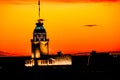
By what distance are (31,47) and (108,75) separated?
11008mm

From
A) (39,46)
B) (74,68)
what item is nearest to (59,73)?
(39,46)

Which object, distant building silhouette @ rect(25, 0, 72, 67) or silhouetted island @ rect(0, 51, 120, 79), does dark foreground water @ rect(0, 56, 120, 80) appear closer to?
silhouetted island @ rect(0, 51, 120, 79)

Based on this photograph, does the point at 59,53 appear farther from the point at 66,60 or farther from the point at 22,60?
the point at 22,60

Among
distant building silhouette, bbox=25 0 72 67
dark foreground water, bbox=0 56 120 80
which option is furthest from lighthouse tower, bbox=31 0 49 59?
dark foreground water, bbox=0 56 120 80

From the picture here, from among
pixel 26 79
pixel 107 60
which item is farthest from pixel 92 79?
pixel 107 60

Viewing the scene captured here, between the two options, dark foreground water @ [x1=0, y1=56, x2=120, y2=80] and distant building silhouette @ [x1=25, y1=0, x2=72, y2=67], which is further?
distant building silhouette @ [x1=25, y1=0, x2=72, y2=67]

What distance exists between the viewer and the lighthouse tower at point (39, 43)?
5731cm

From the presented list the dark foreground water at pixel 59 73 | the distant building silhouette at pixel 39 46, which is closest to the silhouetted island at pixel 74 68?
the dark foreground water at pixel 59 73

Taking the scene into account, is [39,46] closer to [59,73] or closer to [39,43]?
[39,43]

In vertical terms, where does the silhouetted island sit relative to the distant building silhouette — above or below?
below

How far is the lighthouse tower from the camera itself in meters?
57.3

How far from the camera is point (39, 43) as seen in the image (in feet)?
188

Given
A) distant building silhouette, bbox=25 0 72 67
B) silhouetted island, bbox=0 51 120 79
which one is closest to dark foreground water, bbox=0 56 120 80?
silhouetted island, bbox=0 51 120 79

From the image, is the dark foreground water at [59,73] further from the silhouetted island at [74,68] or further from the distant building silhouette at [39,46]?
the distant building silhouette at [39,46]
